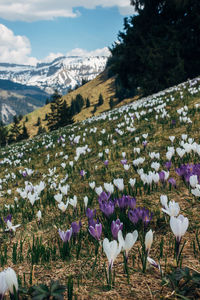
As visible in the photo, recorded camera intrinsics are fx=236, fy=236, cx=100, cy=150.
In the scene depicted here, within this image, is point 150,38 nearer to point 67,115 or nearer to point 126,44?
point 126,44

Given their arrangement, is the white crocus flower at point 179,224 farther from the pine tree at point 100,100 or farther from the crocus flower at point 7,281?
the pine tree at point 100,100

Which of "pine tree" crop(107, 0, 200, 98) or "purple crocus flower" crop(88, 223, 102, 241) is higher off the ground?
"pine tree" crop(107, 0, 200, 98)

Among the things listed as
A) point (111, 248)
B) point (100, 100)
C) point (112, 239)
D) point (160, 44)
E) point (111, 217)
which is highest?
point (100, 100)

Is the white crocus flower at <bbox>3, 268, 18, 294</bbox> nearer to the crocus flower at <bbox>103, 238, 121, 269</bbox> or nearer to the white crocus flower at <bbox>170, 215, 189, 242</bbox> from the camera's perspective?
the crocus flower at <bbox>103, 238, 121, 269</bbox>

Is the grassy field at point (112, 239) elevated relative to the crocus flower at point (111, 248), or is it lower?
lower

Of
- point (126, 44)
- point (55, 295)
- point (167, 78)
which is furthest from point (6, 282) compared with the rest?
point (126, 44)

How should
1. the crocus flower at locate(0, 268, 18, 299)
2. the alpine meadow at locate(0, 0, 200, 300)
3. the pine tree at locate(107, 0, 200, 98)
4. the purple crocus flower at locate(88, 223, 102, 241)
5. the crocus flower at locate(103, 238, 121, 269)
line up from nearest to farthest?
the crocus flower at locate(0, 268, 18, 299)
the crocus flower at locate(103, 238, 121, 269)
the alpine meadow at locate(0, 0, 200, 300)
the purple crocus flower at locate(88, 223, 102, 241)
the pine tree at locate(107, 0, 200, 98)

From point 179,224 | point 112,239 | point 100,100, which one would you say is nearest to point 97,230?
point 112,239

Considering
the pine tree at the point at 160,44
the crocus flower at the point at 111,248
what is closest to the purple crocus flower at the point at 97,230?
the crocus flower at the point at 111,248

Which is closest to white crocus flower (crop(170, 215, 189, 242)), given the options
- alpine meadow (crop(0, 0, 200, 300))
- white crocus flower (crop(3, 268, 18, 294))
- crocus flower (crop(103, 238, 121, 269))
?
alpine meadow (crop(0, 0, 200, 300))

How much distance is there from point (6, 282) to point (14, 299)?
5.8 inches

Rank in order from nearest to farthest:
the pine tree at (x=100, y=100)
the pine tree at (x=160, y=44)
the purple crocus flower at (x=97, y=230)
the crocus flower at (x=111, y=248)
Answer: the crocus flower at (x=111, y=248)
the purple crocus flower at (x=97, y=230)
the pine tree at (x=160, y=44)
the pine tree at (x=100, y=100)

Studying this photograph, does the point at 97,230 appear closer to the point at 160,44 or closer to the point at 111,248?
the point at 111,248

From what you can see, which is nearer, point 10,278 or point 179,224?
point 10,278
